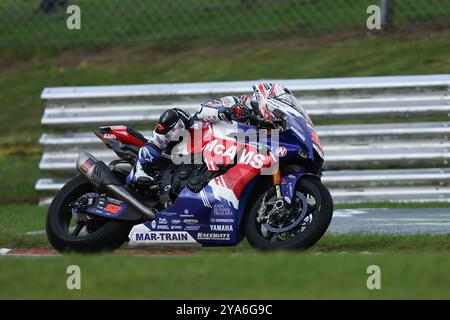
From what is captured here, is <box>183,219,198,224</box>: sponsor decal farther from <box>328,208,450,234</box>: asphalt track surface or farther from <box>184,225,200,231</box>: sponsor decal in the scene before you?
<box>328,208,450,234</box>: asphalt track surface

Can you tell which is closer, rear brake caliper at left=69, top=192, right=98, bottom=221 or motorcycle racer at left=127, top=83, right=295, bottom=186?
motorcycle racer at left=127, top=83, right=295, bottom=186

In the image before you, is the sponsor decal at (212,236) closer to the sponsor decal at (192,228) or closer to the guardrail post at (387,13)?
the sponsor decal at (192,228)

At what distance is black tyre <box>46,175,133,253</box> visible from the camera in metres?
8.71

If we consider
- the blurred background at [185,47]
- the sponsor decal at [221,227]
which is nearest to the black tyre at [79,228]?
the sponsor decal at [221,227]

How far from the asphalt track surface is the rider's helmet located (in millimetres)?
1694

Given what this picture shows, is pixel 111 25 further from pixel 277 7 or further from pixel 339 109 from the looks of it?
pixel 339 109

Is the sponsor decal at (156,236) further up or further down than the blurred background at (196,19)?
further down

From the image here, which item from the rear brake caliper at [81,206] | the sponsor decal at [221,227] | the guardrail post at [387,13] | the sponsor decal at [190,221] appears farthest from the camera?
the guardrail post at [387,13]

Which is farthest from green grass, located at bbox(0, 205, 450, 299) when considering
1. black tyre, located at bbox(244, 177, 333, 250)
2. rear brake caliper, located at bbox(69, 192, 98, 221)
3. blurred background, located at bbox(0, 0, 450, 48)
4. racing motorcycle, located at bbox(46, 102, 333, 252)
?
blurred background, located at bbox(0, 0, 450, 48)

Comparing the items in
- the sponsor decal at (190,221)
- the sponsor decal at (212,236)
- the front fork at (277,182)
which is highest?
the front fork at (277,182)

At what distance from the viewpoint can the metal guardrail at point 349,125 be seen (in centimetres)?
1188

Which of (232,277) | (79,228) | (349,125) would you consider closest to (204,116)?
(79,228)

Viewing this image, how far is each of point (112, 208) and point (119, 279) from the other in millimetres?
2068
